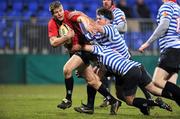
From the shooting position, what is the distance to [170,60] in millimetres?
11008

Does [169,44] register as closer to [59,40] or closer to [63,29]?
[59,40]

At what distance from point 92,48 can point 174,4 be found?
1714 millimetres

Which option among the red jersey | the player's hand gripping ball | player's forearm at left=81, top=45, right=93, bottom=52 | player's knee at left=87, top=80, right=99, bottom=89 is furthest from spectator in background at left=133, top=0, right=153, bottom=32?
player's forearm at left=81, top=45, right=93, bottom=52

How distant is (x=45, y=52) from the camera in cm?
2247

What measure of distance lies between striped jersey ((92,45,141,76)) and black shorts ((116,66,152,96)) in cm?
8

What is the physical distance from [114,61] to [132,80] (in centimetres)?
47

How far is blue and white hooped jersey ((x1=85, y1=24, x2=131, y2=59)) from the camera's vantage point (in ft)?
36.1

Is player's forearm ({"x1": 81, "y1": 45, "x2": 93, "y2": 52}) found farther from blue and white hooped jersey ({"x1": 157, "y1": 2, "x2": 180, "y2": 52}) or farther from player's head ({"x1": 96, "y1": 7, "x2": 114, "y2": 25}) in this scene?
blue and white hooped jersey ({"x1": 157, "y1": 2, "x2": 180, "y2": 52})

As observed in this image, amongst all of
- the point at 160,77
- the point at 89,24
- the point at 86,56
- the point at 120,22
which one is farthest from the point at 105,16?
the point at 120,22

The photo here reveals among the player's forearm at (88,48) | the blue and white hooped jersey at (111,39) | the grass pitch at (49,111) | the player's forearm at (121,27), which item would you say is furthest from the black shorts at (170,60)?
the player's forearm at (121,27)

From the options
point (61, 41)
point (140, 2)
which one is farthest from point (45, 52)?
point (61, 41)

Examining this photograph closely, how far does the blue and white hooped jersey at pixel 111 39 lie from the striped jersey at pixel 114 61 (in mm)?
130

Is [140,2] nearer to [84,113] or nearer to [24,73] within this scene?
[24,73]

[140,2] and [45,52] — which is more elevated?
[140,2]
